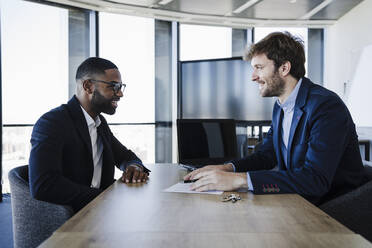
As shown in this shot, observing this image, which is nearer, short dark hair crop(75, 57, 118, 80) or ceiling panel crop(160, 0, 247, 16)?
short dark hair crop(75, 57, 118, 80)

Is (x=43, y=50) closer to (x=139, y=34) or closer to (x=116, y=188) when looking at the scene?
(x=139, y=34)

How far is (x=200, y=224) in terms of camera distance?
107 centimetres

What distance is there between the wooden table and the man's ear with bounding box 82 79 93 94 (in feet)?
3.05

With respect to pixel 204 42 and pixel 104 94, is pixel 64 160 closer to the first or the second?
pixel 104 94

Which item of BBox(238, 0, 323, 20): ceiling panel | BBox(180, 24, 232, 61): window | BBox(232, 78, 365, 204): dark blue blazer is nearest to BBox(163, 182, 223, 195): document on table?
BBox(232, 78, 365, 204): dark blue blazer

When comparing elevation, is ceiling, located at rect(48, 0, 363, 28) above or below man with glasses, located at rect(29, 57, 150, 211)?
above

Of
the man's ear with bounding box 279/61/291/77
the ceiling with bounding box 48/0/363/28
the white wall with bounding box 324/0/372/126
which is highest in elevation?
the ceiling with bounding box 48/0/363/28

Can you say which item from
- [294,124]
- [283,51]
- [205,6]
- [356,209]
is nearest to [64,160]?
[294,124]

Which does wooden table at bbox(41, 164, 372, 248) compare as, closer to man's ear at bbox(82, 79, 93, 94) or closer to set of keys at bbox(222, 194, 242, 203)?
set of keys at bbox(222, 194, 242, 203)

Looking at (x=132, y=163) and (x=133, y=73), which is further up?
(x=133, y=73)

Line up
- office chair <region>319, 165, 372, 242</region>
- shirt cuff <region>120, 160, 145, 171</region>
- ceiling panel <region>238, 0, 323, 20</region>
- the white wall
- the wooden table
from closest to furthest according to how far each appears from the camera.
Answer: the wooden table < office chair <region>319, 165, 372, 242</region> < shirt cuff <region>120, 160, 145, 171</region> < the white wall < ceiling panel <region>238, 0, 323, 20</region>

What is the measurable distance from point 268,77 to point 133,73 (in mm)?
4303

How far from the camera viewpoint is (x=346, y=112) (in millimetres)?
1631

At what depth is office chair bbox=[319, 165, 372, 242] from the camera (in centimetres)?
150
